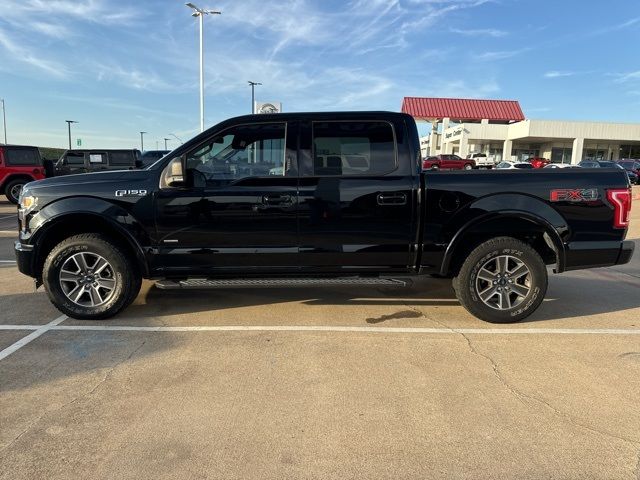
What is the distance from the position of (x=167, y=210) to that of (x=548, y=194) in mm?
3573

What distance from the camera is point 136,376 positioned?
3.47 metres

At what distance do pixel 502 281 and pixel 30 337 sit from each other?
4388mm

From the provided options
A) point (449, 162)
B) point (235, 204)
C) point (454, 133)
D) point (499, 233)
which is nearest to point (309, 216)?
point (235, 204)

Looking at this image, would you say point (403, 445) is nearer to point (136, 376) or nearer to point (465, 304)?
point (136, 376)

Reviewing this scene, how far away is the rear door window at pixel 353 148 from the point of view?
4.48 m

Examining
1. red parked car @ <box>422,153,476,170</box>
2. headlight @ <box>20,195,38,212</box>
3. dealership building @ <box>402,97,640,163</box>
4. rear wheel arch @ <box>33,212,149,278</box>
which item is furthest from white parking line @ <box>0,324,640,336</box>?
dealership building @ <box>402,97,640,163</box>

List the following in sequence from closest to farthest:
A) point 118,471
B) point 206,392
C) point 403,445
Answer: point 118,471, point 403,445, point 206,392

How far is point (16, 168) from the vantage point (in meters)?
16.3

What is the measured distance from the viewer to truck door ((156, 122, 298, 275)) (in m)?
4.41

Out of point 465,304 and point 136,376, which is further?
point 465,304

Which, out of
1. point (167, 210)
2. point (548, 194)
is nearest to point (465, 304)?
point (548, 194)

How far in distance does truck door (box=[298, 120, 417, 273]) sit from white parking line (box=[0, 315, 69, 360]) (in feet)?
8.07

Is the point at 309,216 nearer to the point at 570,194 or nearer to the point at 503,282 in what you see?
the point at 503,282

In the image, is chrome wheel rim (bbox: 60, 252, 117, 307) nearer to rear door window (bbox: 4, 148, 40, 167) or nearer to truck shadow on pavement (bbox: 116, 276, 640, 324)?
truck shadow on pavement (bbox: 116, 276, 640, 324)
